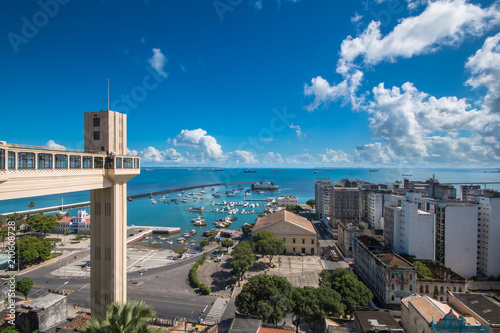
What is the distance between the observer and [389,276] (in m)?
25.4

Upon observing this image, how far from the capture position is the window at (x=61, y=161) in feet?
30.9

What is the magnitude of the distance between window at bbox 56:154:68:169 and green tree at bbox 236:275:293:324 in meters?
15.8

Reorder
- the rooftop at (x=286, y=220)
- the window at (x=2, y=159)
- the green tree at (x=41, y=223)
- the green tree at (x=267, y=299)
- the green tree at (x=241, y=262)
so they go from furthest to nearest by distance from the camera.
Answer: the green tree at (x=41, y=223)
the rooftop at (x=286, y=220)
the green tree at (x=241, y=262)
the green tree at (x=267, y=299)
the window at (x=2, y=159)

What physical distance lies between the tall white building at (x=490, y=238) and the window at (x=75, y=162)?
4251 cm

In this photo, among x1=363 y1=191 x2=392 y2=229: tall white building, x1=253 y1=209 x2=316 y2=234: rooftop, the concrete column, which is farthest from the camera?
x1=363 y1=191 x2=392 y2=229: tall white building

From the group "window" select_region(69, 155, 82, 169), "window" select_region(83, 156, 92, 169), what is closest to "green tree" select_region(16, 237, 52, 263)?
"window" select_region(83, 156, 92, 169)

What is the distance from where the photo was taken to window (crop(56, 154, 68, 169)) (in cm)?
942

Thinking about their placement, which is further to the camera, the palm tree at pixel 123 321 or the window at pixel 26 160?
the window at pixel 26 160

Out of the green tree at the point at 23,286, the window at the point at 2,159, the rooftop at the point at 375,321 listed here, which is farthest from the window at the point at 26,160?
the green tree at the point at 23,286

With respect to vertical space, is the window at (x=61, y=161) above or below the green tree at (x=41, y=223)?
above

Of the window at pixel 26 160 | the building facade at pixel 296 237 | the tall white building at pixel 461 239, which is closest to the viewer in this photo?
the window at pixel 26 160

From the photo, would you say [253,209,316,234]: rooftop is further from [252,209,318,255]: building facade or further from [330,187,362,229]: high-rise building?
[330,187,362,229]: high-rise building

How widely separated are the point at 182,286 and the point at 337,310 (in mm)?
17357

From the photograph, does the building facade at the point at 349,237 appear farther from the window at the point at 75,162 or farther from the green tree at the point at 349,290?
the window at the point at 75,162
